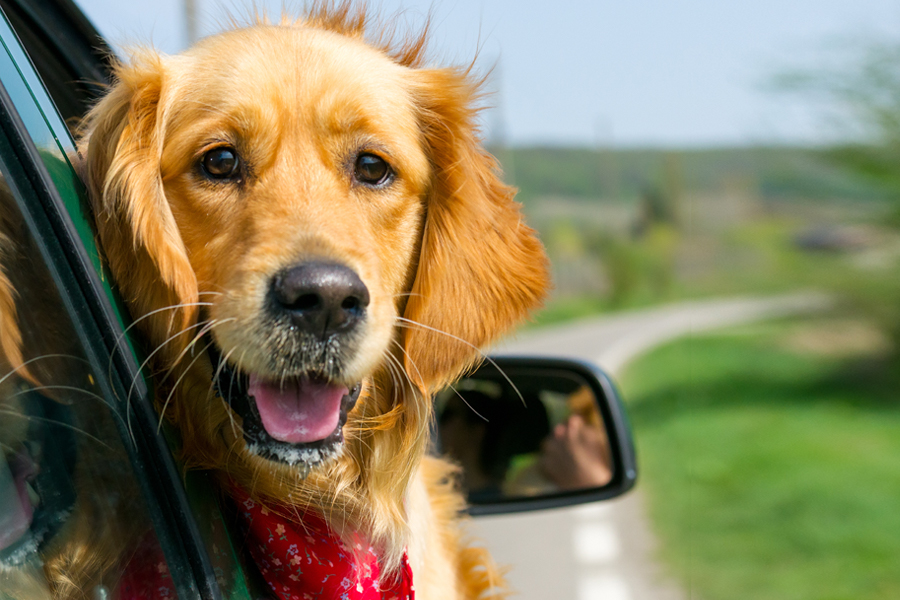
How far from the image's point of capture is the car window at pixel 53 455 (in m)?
1.46

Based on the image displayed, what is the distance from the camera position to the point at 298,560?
1.85 metres

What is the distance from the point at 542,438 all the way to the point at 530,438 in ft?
0.22

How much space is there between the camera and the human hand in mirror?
3.61 meters

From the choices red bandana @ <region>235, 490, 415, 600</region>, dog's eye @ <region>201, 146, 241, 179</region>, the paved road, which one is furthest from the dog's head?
the paved road

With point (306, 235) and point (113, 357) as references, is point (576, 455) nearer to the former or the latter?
point (306, 235)

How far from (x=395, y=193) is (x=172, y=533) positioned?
1205mm

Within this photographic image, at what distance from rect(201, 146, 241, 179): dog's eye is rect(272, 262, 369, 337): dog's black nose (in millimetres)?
446

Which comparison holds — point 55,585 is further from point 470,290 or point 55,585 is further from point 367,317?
point 470,290

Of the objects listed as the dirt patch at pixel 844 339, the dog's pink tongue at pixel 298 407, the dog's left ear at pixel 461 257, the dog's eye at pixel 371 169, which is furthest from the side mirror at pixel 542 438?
the dirt patch at pixel 844 339

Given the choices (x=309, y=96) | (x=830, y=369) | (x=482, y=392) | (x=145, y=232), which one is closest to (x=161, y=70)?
(x=309, y=96)

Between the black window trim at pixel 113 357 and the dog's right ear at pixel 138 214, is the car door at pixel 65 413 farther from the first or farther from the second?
the dog's right ear at pixel 138 214

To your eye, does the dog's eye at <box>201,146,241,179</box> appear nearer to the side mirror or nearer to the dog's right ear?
the dog's right ear

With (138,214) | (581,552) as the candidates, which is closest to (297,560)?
(138,214)

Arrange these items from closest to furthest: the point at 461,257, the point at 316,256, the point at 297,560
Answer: the point at 297,560 < the point at 316,256 < the point at 461,257
